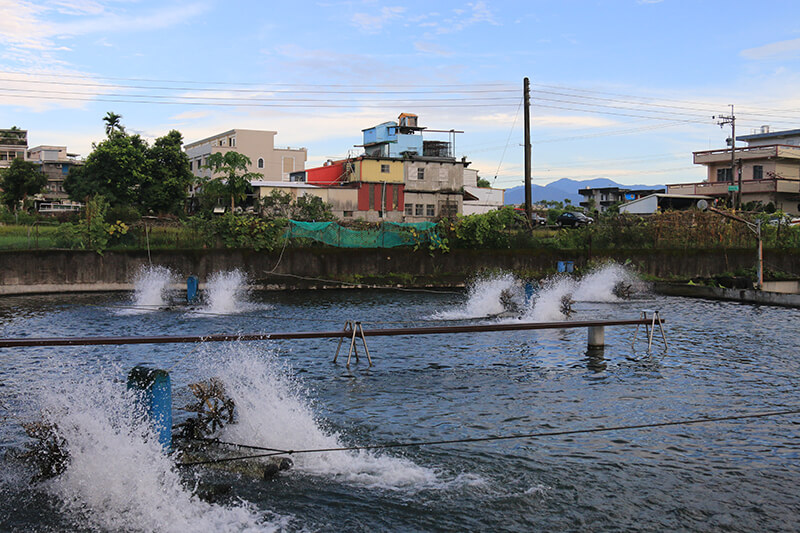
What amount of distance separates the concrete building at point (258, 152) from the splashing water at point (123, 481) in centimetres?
7960

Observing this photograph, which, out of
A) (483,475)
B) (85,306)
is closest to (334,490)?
(483,475)

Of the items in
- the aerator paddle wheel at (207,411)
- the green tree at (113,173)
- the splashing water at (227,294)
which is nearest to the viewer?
the aerator paddle wheel at (207,411)

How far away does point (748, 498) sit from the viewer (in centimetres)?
→ 919

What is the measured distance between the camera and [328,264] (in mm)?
37656

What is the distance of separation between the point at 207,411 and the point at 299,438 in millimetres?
1505

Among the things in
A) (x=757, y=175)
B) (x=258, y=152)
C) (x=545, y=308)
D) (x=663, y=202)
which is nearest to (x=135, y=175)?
(x=258, y=152)

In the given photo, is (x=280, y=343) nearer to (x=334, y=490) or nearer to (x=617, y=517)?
(x=334, y=490)

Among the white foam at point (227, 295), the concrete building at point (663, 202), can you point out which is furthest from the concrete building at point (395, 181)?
the white foam at point (227, 295)

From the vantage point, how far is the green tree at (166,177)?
213ft

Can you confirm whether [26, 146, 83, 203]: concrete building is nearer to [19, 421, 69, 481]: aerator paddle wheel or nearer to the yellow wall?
the yellow wall

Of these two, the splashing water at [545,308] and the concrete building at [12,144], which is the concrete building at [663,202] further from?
the concrete building at [12,144]

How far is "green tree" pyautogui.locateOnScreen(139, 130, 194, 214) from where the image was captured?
213 ft

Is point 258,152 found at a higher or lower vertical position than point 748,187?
higher

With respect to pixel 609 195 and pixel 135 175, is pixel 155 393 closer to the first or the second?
pixel 135 175
